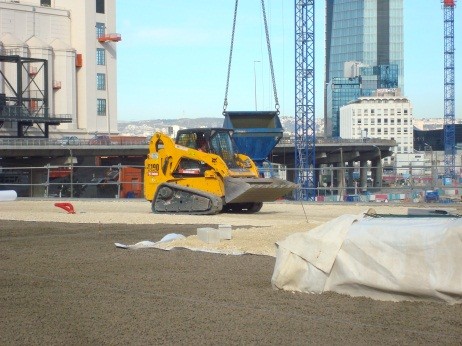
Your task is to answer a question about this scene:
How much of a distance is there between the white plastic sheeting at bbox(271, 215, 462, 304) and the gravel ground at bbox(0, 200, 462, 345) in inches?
7.2

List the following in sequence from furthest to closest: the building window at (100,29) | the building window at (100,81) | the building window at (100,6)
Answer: the building window at (100,29) → the building window at (100,81) → the building window at (100,6)

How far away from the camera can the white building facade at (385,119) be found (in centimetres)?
15938

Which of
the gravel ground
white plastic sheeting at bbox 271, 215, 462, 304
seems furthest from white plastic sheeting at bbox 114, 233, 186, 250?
white plastic sheeting at bbox 271, 215, 462, 304

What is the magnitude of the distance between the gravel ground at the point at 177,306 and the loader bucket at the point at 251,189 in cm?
848

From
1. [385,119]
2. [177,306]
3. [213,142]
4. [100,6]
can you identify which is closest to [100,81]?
[100,6]

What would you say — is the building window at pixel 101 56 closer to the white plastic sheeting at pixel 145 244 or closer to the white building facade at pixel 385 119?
the white building facade at pixel 385 119

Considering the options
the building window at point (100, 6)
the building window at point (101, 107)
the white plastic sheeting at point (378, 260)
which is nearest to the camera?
the white plastic sheeting at point (378, 260)

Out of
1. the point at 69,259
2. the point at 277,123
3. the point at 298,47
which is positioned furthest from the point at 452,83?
the point at 69,259

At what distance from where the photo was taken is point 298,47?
8206 centimetres

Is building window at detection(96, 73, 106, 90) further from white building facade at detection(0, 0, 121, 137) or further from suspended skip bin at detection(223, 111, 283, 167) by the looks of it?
suspended skip bin at detection(223, 111, 283, 167)

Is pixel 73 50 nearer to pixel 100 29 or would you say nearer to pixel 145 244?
pixel 100 29

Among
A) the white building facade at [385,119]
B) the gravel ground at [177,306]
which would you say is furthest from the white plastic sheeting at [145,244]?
the white building facade at [385,119]

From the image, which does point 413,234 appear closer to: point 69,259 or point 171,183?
point 69,259

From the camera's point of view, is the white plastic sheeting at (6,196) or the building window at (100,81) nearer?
the white plastic sheeting at (6,196)
